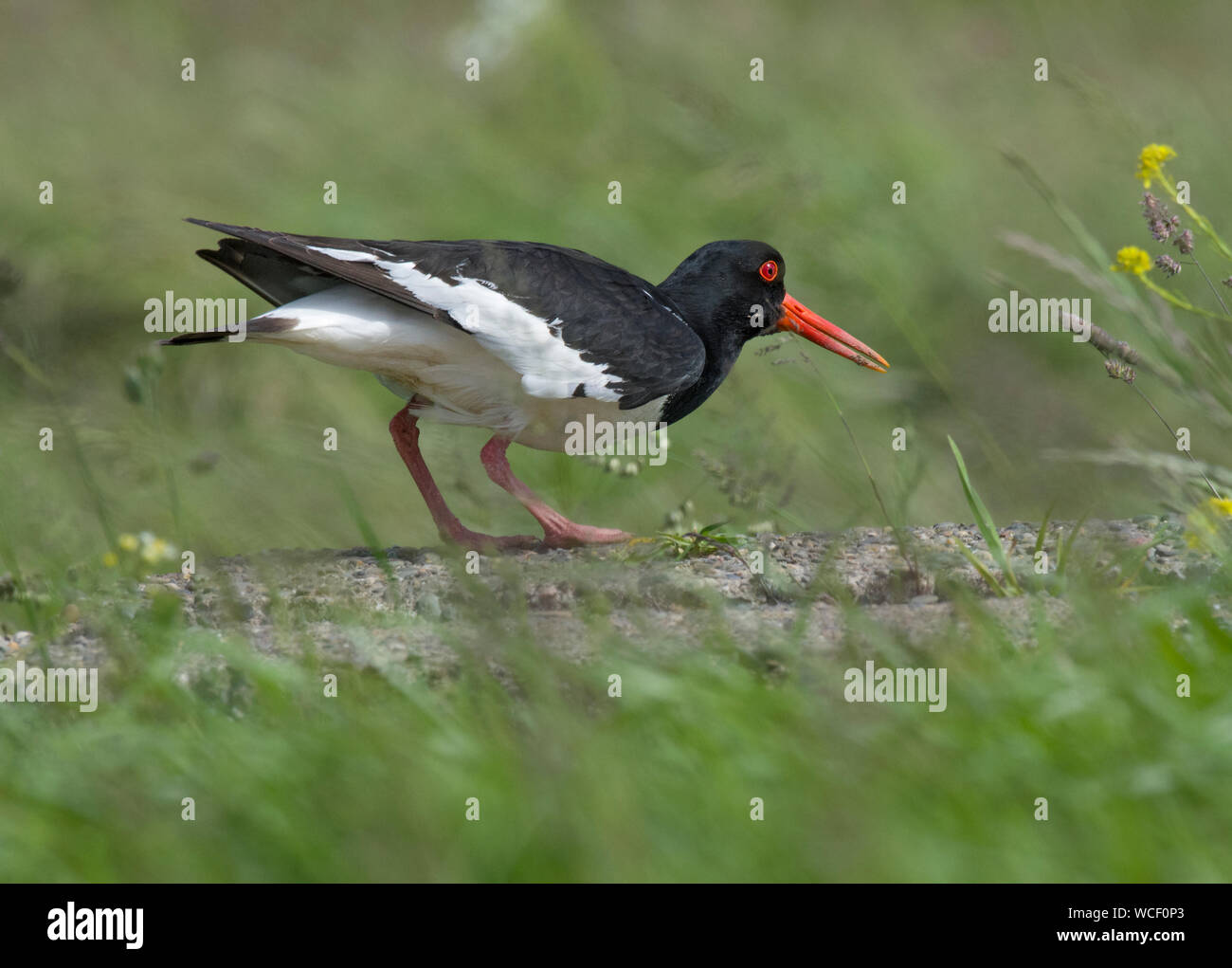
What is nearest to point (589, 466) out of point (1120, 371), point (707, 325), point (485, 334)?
point (707, 325)

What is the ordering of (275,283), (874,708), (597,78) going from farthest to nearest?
(597,78) → (275,283) → (874,708)

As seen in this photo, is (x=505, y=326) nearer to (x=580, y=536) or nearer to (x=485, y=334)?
(x=485, y=334)

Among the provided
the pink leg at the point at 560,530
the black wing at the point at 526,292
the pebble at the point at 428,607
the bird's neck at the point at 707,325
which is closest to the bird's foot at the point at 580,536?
the pink leg at the point at 560,530

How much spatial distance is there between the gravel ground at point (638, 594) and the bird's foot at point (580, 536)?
0.09 m

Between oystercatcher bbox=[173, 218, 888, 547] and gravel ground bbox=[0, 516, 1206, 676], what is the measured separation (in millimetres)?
464

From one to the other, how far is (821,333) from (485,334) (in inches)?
64.1

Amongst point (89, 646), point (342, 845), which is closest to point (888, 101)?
point (89, 646)

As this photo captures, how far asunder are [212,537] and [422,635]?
2.61m

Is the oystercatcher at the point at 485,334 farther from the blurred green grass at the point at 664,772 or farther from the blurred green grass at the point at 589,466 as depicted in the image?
the blurred green grass at the point at 664,772

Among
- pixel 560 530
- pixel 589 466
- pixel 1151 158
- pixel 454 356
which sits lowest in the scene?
pixel 560 530

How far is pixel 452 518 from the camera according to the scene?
4863 mm

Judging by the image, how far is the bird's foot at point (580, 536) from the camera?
471 cm

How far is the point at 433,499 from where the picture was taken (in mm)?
4902
